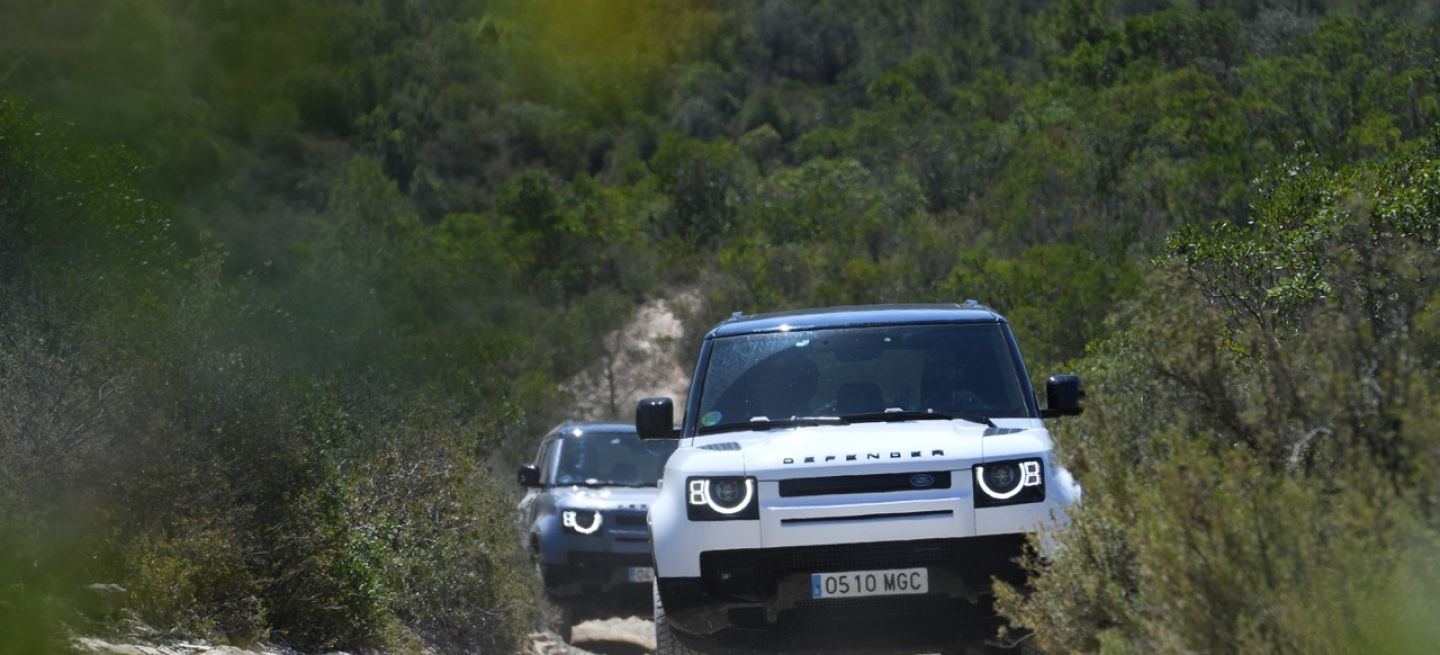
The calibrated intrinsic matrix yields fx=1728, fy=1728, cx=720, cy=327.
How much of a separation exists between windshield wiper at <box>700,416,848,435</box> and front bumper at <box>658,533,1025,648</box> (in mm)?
1062

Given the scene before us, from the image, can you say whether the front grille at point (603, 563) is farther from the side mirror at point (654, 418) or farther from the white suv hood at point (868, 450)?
the white suv hood at point (868, 450)

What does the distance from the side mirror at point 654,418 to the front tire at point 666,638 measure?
1000 millimetres

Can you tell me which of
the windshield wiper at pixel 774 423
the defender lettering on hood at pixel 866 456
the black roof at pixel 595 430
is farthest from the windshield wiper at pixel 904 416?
the black roof at pixel 595 430

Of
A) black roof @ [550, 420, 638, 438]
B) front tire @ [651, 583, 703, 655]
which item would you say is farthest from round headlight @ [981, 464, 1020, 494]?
black roof @ [550, 420, 638, 438]

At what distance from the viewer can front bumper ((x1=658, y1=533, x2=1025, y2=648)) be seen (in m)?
7.21

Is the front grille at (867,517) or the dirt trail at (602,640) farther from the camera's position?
the dirt trail at (602,640)

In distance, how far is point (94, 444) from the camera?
8836 mm

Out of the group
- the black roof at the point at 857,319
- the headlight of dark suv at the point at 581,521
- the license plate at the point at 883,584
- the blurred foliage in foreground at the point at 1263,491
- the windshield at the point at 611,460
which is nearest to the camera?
the blurred foliage in foreground at the point at 1263,491

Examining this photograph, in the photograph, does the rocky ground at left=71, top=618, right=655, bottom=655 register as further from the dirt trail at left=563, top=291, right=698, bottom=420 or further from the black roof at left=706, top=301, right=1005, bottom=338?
the dirt trail at left=563, top=291, right=698, bottom=420

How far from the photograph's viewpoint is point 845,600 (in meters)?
7.23

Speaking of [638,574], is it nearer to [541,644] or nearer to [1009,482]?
[541,644]

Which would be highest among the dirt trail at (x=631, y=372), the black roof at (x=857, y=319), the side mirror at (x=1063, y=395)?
the dirt trail at (x=631, y=372)

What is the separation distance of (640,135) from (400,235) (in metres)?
26.9

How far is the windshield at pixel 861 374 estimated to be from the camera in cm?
848
